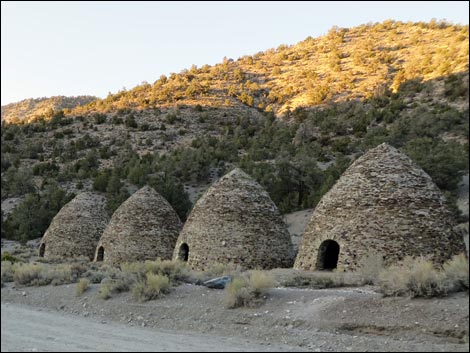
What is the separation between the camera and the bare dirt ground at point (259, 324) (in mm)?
8016

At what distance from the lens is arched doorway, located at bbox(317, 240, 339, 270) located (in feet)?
49.3

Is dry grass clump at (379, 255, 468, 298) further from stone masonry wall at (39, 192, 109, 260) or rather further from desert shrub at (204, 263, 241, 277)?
stone masonry wall at (39, 192, 109, 260)

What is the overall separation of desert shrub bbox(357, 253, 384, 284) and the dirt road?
4.45m

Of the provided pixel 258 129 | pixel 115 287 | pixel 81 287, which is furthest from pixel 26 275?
pixel 258 129

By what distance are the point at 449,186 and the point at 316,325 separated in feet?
63.8

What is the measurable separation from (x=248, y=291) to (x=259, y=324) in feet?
4.82

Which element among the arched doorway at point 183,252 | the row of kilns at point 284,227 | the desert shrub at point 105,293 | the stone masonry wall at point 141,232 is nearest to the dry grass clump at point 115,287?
the desert shrub at point 105,293

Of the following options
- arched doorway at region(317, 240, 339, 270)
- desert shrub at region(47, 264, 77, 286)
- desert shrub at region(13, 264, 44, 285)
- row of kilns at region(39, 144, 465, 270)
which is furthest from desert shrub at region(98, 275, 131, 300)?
arched doorway at region(317, 240, 339, 270)

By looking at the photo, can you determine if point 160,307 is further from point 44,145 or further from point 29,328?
point 44,145


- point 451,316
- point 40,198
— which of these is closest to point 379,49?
point 40,198

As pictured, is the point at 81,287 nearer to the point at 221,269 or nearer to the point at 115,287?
the point at 115,287

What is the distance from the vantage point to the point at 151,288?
12.9 meters

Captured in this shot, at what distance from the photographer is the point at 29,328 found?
8.17 metres

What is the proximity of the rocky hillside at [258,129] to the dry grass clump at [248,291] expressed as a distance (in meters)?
16.1
